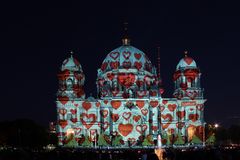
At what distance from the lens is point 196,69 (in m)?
97.8

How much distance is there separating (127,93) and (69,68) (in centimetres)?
1030

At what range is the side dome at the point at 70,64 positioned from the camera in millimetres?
98188

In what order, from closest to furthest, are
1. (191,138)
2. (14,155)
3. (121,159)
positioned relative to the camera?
(14,155) < (121,159) < (191,138)

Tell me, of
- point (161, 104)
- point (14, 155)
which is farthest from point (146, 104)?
point (14, 155)

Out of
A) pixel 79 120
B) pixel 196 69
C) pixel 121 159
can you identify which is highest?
pixel 196 69

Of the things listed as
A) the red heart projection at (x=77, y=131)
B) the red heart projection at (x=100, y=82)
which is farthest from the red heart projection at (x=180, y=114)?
the red heart projection at (x=77, y=131)

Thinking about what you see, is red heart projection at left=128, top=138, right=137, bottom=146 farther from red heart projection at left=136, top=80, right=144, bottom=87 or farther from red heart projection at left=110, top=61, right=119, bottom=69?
red heart projection at left=110, top=61, right=119, bottom=69

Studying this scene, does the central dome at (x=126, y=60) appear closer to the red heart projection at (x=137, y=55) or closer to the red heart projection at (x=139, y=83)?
the red heart projection at (x=137, y=55)

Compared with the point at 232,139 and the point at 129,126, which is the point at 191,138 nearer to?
the point at 129,126

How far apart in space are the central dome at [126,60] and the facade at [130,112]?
5.18 metres

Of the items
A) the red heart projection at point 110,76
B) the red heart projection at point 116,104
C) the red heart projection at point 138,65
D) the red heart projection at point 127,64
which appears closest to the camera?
the red heart projection at point 116,104

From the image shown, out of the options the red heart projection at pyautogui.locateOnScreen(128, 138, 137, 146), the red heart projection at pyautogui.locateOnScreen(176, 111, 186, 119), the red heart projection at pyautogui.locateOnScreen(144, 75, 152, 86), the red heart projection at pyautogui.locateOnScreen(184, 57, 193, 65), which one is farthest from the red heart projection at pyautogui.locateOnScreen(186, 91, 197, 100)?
the red heart projection at pyautogui.locateOnScreen(128, 138, 137, 146)

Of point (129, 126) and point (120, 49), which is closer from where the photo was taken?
point (129, 126)

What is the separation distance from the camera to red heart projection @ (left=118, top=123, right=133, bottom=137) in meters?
94.4
